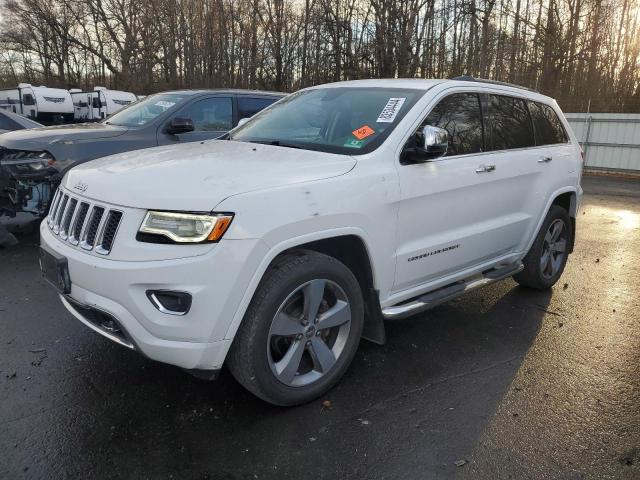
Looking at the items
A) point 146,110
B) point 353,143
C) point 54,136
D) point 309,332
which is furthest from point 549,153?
point 54,136

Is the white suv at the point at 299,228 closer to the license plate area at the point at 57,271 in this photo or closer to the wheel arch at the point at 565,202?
the license plate area at the point at 57,271

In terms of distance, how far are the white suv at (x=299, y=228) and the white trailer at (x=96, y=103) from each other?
2464 centimetres

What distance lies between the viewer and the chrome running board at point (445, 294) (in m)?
3.32

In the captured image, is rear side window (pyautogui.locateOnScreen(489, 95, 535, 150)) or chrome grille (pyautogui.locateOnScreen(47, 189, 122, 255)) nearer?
chrome grille (pyautogui.locateOnScreen(47, 189, 122, 255))

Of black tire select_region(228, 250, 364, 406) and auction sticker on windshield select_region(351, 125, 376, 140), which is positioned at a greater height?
auction sticker on windshield select_region(351, 125, 376, 140)

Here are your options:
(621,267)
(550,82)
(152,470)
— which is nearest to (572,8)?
(550,82)

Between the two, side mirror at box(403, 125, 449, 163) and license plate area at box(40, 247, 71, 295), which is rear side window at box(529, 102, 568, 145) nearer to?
side mirror at box(403, 125, 449, 163)

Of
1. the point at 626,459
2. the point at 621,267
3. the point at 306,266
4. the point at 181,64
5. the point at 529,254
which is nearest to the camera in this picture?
the point at 626,459

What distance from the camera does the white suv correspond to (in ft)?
8.18

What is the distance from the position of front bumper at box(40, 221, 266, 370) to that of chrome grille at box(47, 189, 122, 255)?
10cm

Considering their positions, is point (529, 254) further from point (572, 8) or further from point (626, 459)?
point (572, 8)

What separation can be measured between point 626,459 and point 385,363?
146 centimetres

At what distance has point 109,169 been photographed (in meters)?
3.03

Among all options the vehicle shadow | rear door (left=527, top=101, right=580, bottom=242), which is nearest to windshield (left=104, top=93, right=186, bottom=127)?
the vehicle shadow
